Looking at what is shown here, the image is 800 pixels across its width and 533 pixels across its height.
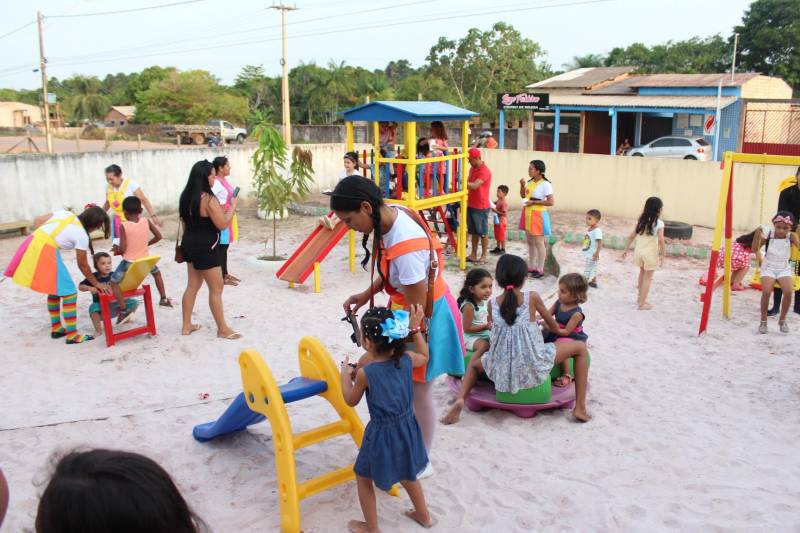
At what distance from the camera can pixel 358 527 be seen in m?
3.53

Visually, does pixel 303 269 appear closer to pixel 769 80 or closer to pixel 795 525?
pixel 795 525

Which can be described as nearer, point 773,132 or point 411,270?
point 411,270

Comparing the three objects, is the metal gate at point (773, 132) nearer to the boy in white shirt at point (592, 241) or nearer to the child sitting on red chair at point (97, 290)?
the boy in white shirt at point (592, 241)

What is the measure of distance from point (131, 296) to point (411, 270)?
13.7 feet

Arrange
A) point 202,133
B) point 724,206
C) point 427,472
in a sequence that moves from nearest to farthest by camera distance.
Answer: point 427,472, point 724,206, point 202,133

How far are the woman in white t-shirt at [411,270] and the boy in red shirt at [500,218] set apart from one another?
673 cm

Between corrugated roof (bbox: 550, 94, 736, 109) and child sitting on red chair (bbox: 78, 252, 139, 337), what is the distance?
77.1 feet

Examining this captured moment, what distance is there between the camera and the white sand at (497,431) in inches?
148

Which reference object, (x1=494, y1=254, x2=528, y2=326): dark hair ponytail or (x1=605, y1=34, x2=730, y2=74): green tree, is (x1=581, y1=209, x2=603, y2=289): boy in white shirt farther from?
(x1=605, y1=34, x2=730, y2=74): green tree

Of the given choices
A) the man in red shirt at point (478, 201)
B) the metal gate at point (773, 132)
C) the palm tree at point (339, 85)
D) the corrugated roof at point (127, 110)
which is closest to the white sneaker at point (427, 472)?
the man in red shirt at point (478, 201)

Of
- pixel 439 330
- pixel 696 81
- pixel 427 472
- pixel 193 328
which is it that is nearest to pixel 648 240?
pixel 427 472

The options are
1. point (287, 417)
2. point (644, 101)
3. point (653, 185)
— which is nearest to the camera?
point (287, 417)

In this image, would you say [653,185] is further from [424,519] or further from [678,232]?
[424,519]

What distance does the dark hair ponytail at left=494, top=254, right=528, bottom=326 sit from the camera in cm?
473
